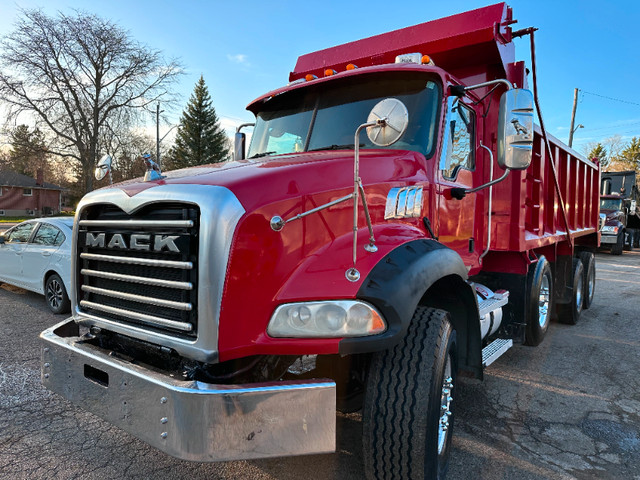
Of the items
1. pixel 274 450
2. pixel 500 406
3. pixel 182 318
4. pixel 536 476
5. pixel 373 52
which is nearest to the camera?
pixel 274 450

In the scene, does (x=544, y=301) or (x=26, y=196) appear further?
(x=26, y=196)

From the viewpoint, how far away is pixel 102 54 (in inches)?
953

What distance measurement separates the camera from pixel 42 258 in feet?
22.5

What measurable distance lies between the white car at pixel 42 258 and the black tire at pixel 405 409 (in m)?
5.28

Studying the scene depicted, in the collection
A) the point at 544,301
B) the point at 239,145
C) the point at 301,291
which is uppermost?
the point at 239,145

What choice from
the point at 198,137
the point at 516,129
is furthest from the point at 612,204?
the point at 198,137

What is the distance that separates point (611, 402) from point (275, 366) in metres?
3.19

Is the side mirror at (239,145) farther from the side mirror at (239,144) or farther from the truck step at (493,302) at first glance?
the truck step at (493,302)

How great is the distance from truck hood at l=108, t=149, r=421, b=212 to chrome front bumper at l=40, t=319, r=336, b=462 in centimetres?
83

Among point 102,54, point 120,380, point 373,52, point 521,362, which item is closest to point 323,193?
point 120,380

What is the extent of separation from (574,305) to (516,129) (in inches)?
188

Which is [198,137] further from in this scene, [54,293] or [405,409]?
[405,409]

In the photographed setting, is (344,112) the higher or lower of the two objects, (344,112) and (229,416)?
the higher

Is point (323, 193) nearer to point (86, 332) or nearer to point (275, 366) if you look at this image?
point (275, 366)
